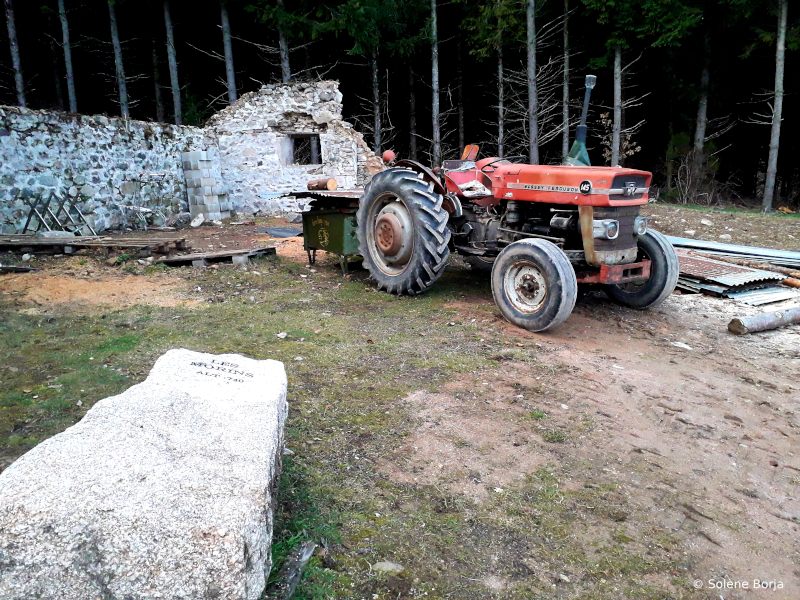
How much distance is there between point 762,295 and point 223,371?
6352mm

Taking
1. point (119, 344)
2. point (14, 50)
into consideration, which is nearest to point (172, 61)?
point (14, 50)

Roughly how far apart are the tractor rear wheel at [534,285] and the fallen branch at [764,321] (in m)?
1.77

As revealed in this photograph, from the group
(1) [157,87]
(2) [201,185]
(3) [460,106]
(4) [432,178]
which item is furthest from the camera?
(3) [460,106]

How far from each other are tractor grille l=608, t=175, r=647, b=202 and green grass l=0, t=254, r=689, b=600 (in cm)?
173

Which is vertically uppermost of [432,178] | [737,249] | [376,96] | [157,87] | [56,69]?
[56,69]

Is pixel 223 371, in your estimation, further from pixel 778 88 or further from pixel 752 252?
pixel 778 88

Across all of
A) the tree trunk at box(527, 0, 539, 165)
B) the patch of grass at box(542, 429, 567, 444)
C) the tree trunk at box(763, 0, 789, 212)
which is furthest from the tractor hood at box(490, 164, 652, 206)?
the tree trunk at box(763, 0, 789, 212)

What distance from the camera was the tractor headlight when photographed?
5230 millimetres

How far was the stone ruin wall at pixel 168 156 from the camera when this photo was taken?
9867 mm

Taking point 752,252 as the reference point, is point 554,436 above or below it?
below

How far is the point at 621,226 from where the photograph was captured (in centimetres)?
542

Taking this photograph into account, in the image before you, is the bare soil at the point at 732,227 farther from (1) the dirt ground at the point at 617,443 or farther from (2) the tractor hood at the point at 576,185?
(2) the tractor hood at the point at 576,185

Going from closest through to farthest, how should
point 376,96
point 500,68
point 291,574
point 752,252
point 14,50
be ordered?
point 291,574
point 752,252
point 14,50
point 500,68
point 376,96

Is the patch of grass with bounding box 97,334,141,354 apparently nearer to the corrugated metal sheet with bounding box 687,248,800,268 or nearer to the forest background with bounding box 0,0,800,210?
the corrugated metal sheet with bounding box 687,248,800,268
